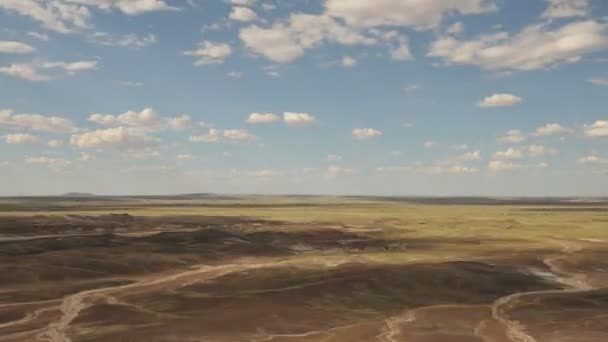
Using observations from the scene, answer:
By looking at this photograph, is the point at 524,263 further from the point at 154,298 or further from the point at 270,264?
the point at 154,298

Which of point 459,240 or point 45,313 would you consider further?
point 459,240

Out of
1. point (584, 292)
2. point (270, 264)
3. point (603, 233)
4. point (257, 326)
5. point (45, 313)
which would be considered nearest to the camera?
point (257, 326)

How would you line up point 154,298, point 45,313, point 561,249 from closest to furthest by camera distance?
point 45,313 → point 154,298 → point 561,249

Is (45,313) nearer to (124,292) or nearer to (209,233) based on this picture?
(124,292)

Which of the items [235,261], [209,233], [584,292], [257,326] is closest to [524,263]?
[584,292]

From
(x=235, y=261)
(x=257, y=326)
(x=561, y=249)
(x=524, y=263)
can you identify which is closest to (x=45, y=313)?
(x=257, y=326)

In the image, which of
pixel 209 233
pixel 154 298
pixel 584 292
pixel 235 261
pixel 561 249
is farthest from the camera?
pixel 209 233

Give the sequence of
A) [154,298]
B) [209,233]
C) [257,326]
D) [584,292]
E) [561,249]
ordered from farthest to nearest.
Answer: [209,233] < [561,249] < [584,292] < [154,298] < [257,326]

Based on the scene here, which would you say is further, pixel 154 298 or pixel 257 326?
pixel 154 298
